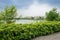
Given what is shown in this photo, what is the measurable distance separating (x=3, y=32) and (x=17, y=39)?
0.92 meters

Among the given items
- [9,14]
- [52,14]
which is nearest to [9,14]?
[9,14]

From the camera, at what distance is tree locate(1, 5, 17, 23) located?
1705cm

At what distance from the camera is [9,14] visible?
17422 millimetres

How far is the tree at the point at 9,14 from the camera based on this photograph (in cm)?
1705

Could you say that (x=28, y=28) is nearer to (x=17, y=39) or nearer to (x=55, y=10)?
(x=17, y=39)

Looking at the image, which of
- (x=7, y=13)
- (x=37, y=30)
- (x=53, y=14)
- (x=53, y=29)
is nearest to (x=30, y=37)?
(x=37, y=30)

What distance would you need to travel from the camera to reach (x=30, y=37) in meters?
9.91

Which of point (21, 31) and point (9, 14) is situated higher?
point (9, 14)

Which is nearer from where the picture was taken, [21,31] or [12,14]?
[21,31]

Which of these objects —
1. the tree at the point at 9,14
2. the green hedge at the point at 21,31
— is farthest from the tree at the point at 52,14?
the green hedge at the point at 21,31

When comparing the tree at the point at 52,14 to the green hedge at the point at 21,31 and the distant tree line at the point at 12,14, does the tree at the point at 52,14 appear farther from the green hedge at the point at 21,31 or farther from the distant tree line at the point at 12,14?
the green hedge at the point at 21,31

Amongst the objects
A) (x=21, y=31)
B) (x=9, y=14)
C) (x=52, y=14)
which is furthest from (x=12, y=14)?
(x=21, y=31)

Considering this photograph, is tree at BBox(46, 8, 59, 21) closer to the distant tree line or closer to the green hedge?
the distant tree line

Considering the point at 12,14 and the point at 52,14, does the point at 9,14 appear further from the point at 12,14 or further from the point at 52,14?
the point at 52,14
